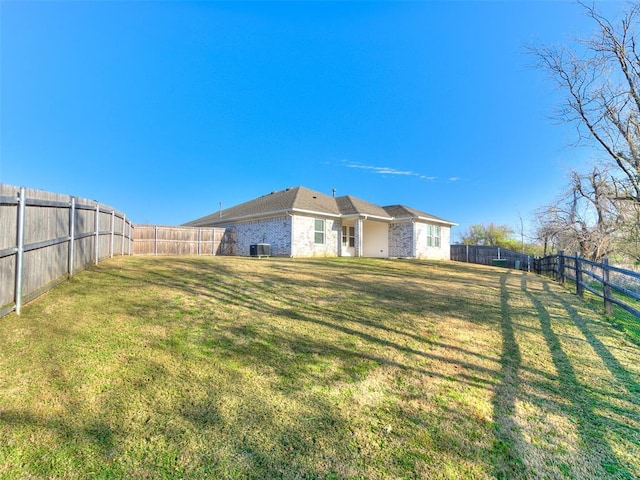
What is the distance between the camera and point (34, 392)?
Result: 2.71 m

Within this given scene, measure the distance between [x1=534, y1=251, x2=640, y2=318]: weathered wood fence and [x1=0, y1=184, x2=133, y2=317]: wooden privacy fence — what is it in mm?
9228

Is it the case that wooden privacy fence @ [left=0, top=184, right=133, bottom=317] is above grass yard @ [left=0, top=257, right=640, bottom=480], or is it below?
above

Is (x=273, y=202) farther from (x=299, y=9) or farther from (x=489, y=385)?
(x=489, y=385)

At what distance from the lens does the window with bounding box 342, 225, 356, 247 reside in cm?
2047

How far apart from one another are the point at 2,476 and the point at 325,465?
2083mm

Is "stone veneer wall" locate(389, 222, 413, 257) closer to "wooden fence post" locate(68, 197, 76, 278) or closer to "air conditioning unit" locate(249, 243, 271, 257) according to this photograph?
"air conditioning unit" locate(249, 243, 271, 257)

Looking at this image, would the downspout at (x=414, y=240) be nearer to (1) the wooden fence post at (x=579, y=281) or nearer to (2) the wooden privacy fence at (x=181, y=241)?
(1) the wooden fence post at (x=579, y=281)

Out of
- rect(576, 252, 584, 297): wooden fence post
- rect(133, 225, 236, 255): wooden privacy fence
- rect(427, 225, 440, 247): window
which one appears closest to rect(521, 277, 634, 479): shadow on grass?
rect(576, 252, 584, 297): wooden fence post

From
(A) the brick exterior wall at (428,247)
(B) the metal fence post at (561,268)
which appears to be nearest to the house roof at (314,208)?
(A) the brick exterior wall at (428,247)

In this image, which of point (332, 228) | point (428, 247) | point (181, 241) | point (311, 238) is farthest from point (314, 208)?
point (428, 247)

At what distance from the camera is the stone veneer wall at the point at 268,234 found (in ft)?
58.4

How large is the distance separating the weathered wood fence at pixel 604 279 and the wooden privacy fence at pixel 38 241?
923 centimetres

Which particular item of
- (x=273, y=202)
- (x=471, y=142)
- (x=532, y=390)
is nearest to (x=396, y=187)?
(x=471, y=142)

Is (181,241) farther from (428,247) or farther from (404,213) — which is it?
(428,247)
